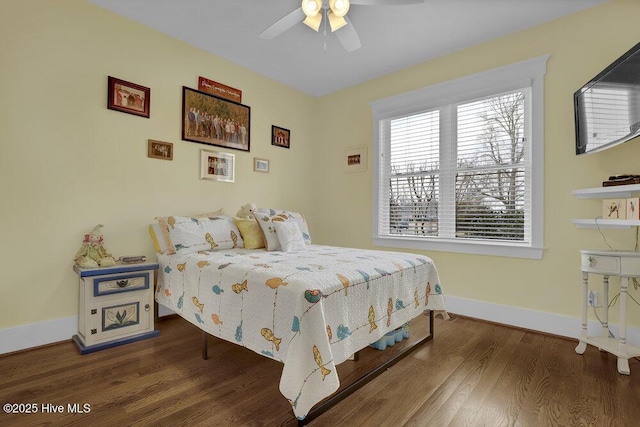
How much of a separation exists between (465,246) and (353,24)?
7.89ft

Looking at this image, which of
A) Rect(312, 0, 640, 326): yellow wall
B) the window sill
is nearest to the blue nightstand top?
the window sill

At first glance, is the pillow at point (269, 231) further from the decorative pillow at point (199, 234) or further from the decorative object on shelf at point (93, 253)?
the decorative object on shelf at point (93, 253)

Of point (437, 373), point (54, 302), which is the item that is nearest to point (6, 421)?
point (54, 302)

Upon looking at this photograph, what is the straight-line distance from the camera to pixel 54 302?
244cm

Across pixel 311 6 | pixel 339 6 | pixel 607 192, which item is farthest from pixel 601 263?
pixel 311 6

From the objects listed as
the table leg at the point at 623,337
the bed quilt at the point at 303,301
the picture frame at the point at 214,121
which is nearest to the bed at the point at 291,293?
the bed quilt at the point at 303,301

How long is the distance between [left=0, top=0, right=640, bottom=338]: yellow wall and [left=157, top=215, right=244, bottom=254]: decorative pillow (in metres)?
0.40

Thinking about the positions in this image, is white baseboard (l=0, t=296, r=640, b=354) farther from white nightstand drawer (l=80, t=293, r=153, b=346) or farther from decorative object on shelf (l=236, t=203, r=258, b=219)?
decorative object on shelf (l=236, t=203, r=258, b=219)

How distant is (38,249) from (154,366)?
1.31 meters

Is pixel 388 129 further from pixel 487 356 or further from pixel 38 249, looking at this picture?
pixel 38 249

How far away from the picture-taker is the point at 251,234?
9.66 feet

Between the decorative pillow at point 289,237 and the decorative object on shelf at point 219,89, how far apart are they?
1701 mm

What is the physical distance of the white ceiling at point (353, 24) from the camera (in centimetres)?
257

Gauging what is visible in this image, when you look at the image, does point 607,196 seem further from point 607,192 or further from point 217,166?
point 217,166
